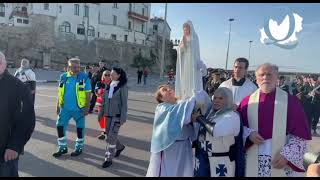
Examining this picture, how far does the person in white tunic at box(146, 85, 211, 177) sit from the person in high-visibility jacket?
309 cm

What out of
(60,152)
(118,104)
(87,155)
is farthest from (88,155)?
(118,104)

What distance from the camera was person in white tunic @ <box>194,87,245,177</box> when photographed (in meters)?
3.59

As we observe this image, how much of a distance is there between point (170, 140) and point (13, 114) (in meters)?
1.85

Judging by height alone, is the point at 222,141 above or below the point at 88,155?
above

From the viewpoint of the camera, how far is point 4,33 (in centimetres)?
5831

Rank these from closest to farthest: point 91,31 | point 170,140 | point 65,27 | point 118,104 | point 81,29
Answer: point 170,140 < point 118,104 < point 65,27 < point 81,29 < point 91,31

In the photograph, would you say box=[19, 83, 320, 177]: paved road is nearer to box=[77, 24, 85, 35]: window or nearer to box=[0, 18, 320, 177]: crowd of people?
box=[0, 18, 320, 177]: crowd of people

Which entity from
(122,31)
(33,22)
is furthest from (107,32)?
(33,22)

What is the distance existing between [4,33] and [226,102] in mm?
61005

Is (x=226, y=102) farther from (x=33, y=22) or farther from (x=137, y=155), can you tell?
(x=33, y=22)

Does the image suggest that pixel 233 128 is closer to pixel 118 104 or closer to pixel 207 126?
pixel 207 126

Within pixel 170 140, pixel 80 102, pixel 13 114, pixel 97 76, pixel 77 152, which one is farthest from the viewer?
pixel 97 76

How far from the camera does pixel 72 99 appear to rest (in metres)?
7.10

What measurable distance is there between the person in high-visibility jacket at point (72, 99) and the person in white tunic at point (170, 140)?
3093mm
